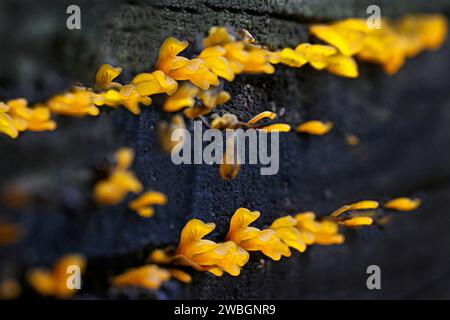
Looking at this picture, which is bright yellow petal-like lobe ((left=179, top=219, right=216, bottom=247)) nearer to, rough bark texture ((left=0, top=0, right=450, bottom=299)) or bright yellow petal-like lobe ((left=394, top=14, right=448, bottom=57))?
rough bark texture ((left=0, top=0, right=450, bottom=299))

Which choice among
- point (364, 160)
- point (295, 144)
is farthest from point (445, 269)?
point (295, 144)

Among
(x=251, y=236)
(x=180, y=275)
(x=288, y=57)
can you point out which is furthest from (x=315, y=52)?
(x=180, y=275)

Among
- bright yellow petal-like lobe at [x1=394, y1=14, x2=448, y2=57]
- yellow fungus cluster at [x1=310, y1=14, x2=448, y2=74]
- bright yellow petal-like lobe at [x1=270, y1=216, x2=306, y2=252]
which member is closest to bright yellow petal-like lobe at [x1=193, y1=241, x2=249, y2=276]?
bright yellow petal-like lobe at [x1=270, y1=216, x2=306, y2=252]

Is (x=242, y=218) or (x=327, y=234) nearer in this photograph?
(x=242, y=218)

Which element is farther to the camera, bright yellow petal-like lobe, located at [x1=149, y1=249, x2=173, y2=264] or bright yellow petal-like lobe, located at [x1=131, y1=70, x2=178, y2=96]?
bright yellow petal-like lobe, located at [x1=149, y1=249, x2=173, y2=264]

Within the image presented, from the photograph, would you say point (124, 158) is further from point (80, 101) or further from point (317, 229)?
point (317, 229)

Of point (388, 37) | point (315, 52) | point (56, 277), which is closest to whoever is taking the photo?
point (315, 52)

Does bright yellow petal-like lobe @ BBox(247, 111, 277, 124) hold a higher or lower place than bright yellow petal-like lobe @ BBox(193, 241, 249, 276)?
higher
